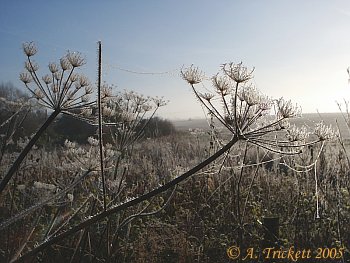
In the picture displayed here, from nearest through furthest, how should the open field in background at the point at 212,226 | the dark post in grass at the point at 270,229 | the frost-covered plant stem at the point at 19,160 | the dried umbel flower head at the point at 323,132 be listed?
the frost-covered plant stem at the point at 19,160, the dried umbel flower head at the point at 323,132, the dark post in grass at the point at 270,229, the open field in background at the point at 212,226

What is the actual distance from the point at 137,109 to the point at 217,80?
6.09ft

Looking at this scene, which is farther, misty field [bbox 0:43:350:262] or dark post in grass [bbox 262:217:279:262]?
dark post in grass [bbox 262:217:279:262]

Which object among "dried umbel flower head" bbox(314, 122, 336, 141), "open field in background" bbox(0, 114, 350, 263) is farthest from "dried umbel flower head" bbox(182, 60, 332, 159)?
"open field in background" bbox(0, 114, 350, 263)

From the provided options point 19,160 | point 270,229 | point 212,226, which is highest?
point 19,160

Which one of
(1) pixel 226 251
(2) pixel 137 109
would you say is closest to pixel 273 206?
(1) pixel 226 251

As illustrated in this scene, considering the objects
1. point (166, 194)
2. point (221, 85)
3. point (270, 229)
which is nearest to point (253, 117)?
point (221, 85)

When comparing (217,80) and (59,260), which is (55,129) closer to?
(59,260)

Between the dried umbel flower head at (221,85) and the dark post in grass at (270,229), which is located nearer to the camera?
the dried umbel flower head at (221,85)

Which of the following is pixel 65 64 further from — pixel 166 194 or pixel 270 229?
pixel 166 194

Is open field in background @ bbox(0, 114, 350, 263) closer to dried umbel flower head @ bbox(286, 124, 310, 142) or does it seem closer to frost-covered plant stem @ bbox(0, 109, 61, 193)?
dried umbel flower head @ bbox(286, 124, 310, 142)

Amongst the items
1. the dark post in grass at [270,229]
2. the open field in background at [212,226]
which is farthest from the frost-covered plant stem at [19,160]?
the dark post in grass at [270,229]

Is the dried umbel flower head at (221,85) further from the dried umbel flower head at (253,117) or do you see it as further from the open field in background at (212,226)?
the open field in background at (212,226)

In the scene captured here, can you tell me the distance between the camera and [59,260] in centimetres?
452

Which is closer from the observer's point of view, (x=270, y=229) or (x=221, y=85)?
(x=221, y=85)
